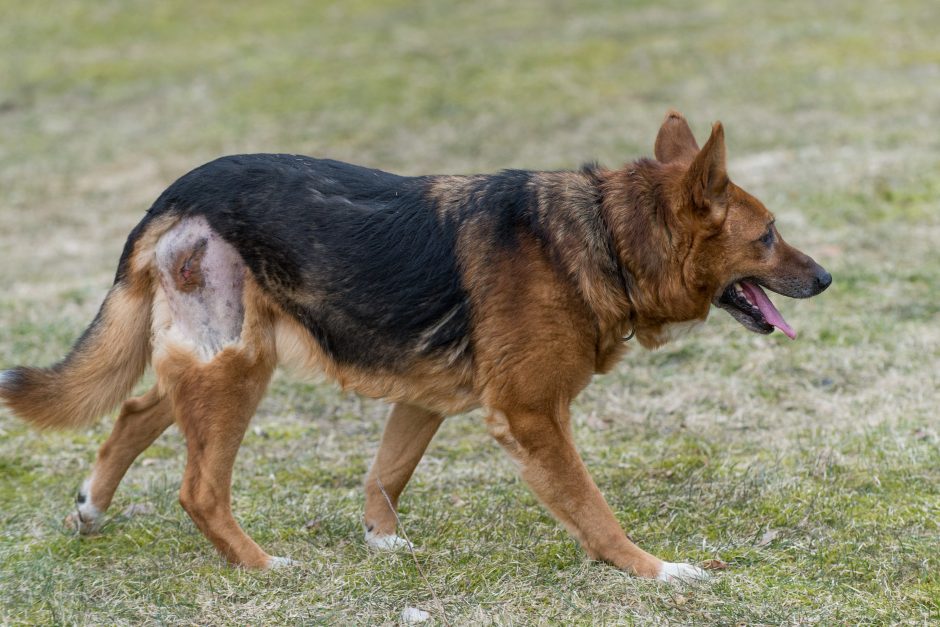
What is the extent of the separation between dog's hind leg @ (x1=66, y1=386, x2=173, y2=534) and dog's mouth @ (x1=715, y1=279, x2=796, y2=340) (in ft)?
9.13

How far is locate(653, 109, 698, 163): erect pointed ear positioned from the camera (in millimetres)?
5449

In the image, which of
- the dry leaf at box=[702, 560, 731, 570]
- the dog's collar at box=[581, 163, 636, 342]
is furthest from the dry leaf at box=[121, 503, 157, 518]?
the dry leaf at box=[702, 560, 731, 570]

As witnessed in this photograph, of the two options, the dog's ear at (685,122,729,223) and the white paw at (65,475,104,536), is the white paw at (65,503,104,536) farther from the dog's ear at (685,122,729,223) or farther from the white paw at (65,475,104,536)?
the dog's ear at (685,122,729,223)

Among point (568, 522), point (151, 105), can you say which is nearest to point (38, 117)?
point (151, 105)

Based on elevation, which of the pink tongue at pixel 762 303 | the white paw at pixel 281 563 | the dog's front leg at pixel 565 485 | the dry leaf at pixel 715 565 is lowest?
the dry leaf at pixel 715 565

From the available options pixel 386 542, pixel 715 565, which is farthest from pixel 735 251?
pixel 386 542

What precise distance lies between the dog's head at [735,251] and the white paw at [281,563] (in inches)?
86.7

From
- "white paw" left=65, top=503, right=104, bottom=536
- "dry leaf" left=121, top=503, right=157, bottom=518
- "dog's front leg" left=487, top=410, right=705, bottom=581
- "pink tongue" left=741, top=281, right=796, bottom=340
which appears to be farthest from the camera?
"dry leaf" left=121, top=503, right=157, bottom=518

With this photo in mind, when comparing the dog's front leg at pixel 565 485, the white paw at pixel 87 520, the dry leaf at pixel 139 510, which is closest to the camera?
the dog's front leg at pixel 565 485

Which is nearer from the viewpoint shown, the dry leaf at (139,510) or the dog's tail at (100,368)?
the dog's tail at (100,368)

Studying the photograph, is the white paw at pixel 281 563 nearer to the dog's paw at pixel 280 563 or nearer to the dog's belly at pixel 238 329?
the dog's paw at pixel 280 563

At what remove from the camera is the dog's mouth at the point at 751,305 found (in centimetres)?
522

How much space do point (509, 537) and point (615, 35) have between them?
16.3 metres

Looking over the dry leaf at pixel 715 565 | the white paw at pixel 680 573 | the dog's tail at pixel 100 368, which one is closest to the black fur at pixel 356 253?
the dog's tail at pixel 100 368
